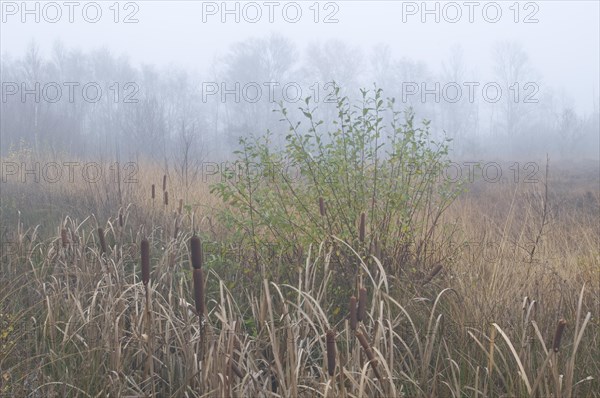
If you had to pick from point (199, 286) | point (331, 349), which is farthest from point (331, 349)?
point (199, 286)

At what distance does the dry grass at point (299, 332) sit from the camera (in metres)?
2.49

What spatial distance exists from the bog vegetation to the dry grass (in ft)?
0.06

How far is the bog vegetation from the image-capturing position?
2836 mm

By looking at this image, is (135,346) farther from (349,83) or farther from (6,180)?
(349,83)

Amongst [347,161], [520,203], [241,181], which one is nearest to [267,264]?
[241,181]

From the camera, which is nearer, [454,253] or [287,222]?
[287,222]

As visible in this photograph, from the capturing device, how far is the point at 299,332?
3.30 m

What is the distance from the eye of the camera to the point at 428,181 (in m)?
4.43

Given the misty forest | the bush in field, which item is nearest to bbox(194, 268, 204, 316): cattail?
the misty forest

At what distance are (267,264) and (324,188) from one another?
1.99 feet

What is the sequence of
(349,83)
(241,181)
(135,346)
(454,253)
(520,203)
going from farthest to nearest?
(349,83)
(520,203)
(454,253)
(241,181)
(135,346)

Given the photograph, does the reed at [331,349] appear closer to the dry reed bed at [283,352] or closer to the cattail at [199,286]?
the cattail at [199,286]

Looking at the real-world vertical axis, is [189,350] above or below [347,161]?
below

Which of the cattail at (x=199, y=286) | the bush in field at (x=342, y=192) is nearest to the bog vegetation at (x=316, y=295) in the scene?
the bush in field at (x=342, y=192)
